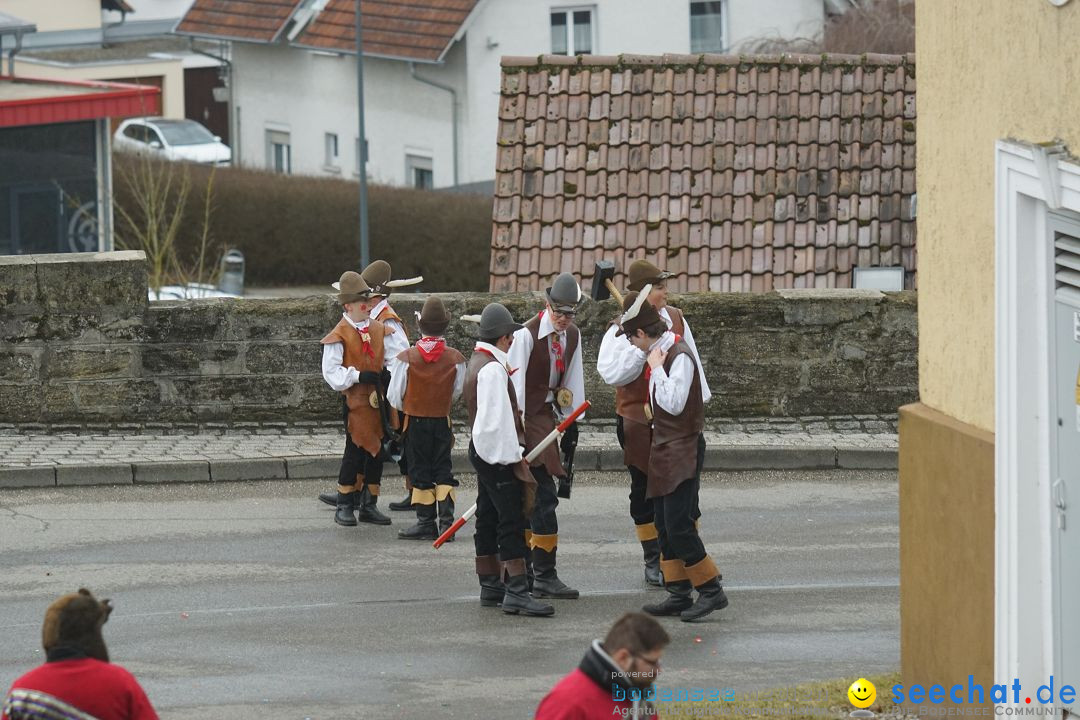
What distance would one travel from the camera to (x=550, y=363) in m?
10.7

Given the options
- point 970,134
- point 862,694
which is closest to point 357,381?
point 862,694

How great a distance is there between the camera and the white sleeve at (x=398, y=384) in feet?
39.1

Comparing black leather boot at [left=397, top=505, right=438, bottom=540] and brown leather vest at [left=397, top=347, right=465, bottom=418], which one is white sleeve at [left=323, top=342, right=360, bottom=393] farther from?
black leather boot at [left=397, top=505, right=438, bottom=540]

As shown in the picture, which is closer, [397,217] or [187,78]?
[397,217]

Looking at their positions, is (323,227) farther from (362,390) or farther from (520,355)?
(520,355)

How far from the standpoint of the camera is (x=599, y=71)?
737 inches

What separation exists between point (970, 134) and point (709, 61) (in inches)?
461

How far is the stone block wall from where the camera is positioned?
14.9 metres

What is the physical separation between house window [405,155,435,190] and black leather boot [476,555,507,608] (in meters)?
33.3

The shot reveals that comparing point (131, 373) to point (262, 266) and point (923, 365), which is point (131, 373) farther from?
point (262, 266)

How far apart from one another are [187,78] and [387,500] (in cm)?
5124

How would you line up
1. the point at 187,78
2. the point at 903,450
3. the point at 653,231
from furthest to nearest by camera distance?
the point at 187,78, the point at 653,231, the point at 903,450

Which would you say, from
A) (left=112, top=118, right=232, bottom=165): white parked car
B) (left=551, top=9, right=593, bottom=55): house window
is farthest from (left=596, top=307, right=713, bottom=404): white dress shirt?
(left=112, top=118, right=232, bottom=165): white parked car

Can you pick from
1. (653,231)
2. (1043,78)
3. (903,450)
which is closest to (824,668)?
(903,450)
